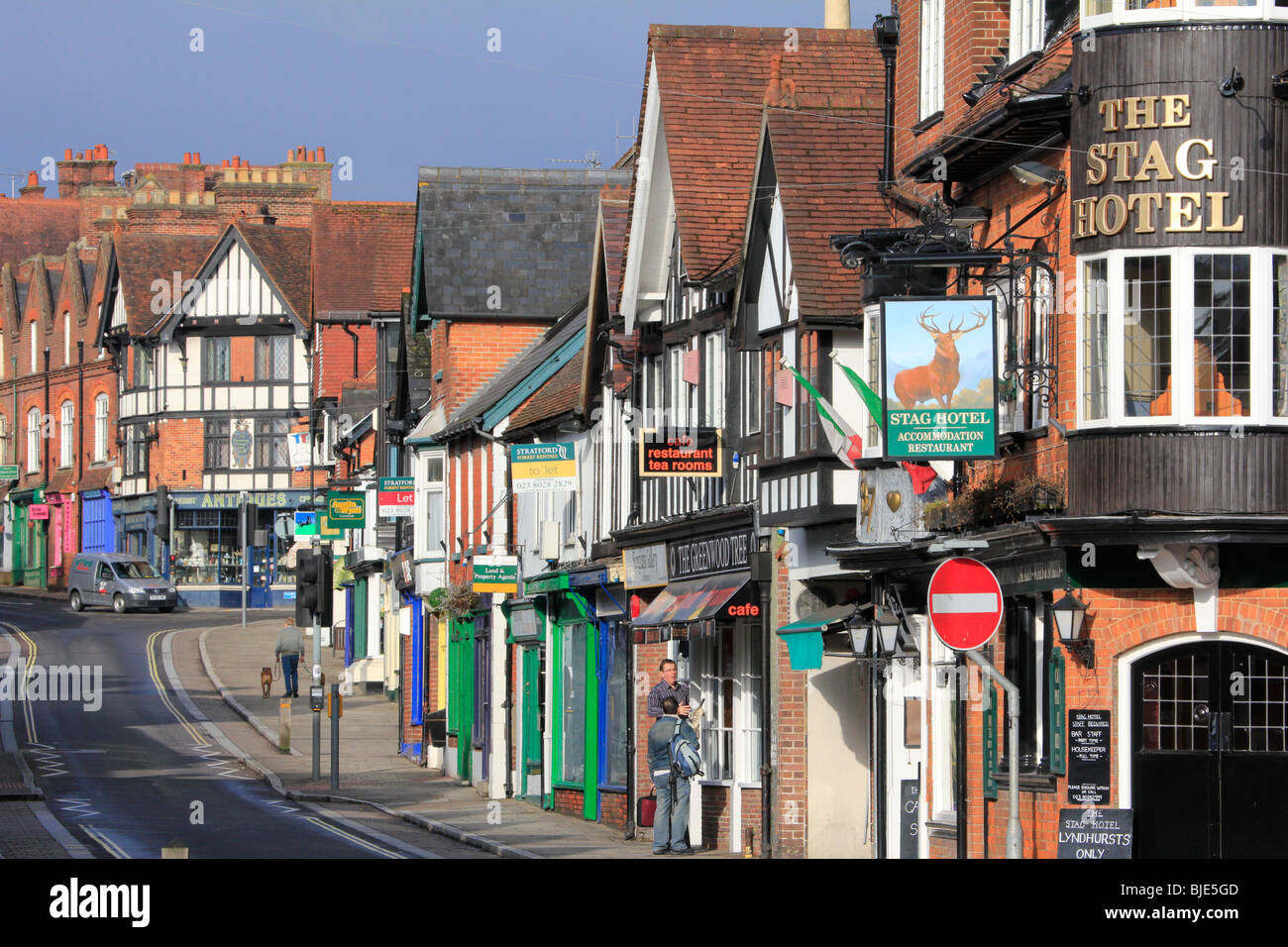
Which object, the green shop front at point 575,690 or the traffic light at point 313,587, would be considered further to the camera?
the traffic light at point 313,587

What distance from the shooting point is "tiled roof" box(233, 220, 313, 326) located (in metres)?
68.2

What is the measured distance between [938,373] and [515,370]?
2045cm

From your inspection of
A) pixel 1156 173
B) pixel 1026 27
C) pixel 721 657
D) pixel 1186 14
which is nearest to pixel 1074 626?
pixel 1156 173

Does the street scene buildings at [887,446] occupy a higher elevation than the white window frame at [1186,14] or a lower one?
lower

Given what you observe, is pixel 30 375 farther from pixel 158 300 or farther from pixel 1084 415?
pixel 1084 415

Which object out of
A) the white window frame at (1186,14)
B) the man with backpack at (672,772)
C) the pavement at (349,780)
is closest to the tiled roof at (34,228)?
the pavement at (349,780)

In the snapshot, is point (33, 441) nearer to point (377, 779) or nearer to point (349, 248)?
point (349, 248)

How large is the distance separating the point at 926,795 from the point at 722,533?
5634mm

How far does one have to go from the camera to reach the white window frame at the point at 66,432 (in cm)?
7894

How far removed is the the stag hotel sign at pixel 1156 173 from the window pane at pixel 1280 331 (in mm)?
466

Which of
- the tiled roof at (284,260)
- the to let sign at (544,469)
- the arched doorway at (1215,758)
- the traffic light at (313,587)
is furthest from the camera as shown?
the tiled roof at (284,260)

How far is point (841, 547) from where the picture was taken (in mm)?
18719

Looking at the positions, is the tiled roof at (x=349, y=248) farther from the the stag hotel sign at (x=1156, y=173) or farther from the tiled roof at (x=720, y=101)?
the the stag hotel sign at (x=1156, y=173)
